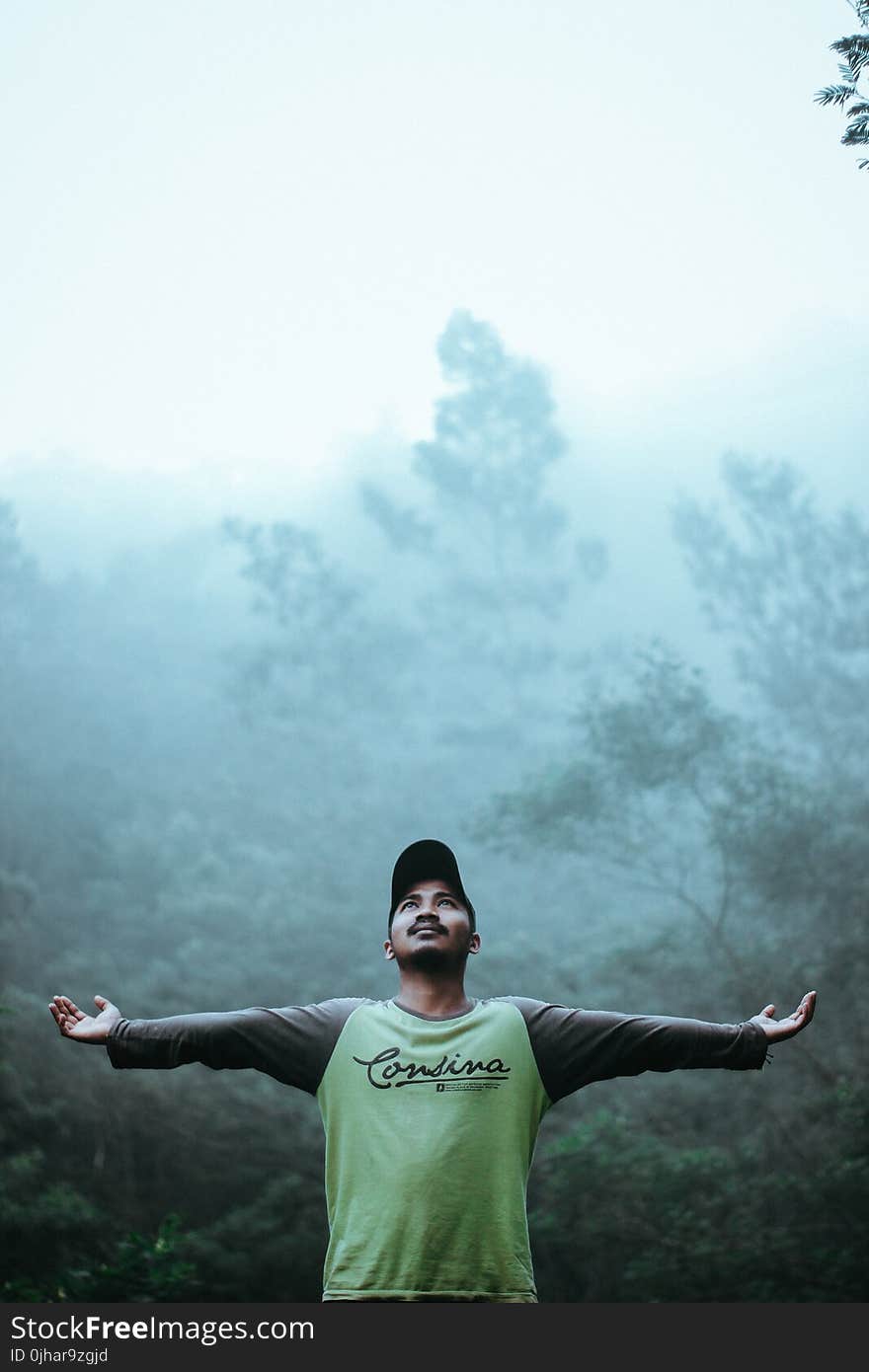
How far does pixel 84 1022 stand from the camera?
1.79 metres

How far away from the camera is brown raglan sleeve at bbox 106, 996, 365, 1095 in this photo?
1760 millimetres

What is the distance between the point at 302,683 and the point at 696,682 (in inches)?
132

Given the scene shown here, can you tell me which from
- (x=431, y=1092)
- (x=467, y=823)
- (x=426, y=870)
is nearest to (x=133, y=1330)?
(x=431, y=1092)

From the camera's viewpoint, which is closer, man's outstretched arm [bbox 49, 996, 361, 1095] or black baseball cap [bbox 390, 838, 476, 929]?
man's outstretched arm [bbox 49, 996, 361, 1095]

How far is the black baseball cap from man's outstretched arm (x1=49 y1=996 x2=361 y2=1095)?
26 cm

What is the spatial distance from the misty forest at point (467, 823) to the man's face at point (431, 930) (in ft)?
14.1

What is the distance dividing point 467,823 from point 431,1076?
745 centimetres

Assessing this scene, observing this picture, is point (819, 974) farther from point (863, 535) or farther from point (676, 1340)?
point (676, 1340)

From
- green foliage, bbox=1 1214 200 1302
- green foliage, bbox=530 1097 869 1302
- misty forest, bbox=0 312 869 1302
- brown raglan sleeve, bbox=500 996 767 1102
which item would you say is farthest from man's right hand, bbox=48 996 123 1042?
green foliage, bbox=530 1097 869 1302

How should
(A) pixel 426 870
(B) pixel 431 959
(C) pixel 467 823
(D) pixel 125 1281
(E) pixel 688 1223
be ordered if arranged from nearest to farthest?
(B) pixel 431 959 < (A) pixel 426 870 < (D) pixel 125 1281 < (E) pixel 688 1223 < (C) pixel 467 823

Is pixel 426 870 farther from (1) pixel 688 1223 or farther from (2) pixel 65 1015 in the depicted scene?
(1) pixel 688 1223

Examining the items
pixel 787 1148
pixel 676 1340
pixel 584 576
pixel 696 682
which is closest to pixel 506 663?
pixel 584 576

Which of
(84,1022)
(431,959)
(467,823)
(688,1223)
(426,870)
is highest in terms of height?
(467,823)

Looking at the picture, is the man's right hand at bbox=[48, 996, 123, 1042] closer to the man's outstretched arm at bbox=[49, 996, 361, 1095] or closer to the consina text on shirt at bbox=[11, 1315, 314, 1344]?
the man's outstretched arm at bbox=[49, 996, 361, 1095]
